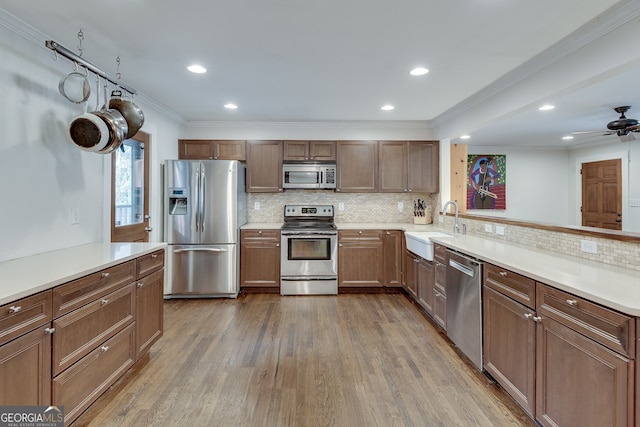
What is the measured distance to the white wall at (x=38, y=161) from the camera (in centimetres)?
195

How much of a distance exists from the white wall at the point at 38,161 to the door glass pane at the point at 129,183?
0.43m

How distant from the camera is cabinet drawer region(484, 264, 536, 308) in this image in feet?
5.74

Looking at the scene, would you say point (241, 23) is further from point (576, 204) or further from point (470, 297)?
point (576, 204)

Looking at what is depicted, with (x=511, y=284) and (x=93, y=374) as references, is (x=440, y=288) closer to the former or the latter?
(x=511, y=284)

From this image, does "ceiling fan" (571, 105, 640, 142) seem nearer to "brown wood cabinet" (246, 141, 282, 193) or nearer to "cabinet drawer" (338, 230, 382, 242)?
"cabinet drawer" (338, 230, 382, 242)

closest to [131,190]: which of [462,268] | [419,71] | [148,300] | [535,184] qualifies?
[148,300]

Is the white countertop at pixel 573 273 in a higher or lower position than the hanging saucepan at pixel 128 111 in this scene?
lower

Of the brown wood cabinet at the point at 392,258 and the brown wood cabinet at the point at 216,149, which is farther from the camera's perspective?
the brown wood cabinet at the point at 216,149

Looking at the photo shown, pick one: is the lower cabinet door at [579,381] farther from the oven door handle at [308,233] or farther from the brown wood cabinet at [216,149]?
the brown wood cabinet at [216,149]

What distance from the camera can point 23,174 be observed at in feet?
6.73

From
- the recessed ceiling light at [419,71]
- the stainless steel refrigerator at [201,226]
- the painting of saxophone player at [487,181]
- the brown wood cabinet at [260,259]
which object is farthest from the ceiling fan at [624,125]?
the stainless steel refrigerator at [201,226]

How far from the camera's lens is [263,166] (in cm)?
453

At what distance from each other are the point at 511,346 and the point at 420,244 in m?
1.62

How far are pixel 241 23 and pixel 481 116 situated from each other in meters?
2.64
